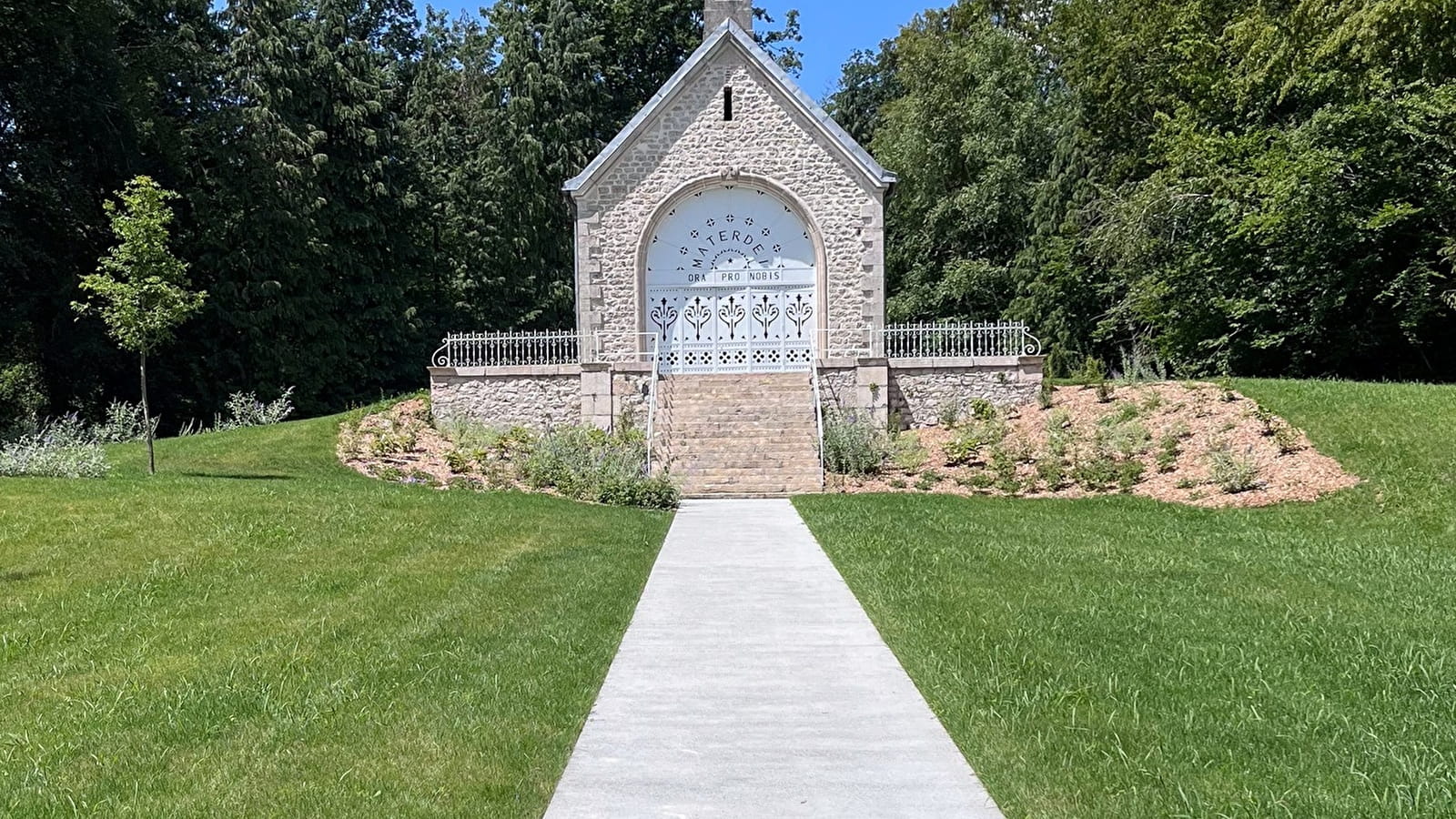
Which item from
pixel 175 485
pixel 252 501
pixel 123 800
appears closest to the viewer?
pixel 123 800

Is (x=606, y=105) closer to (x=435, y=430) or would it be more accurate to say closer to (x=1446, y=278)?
(x=435, y=430)

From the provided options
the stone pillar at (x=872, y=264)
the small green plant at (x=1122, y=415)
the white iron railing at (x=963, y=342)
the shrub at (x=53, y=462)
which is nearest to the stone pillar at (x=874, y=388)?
the white iron railing at (x=963, y=342)

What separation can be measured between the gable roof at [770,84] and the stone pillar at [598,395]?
150 inches

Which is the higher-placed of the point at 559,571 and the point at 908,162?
the point at 908,162

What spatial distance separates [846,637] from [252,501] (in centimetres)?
773

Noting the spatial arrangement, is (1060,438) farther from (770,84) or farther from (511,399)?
(511,399)

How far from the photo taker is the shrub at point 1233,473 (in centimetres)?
1317

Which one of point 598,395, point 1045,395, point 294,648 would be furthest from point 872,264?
point 294,648

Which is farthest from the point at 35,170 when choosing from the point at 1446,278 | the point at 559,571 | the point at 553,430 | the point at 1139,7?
the point at 1446,278

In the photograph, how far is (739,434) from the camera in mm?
18188

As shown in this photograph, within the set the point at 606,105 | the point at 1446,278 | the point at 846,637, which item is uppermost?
the point at 606,105

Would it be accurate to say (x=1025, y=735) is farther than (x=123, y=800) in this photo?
Yes

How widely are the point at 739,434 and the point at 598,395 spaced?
3618 mm

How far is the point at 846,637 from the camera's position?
6578mm
